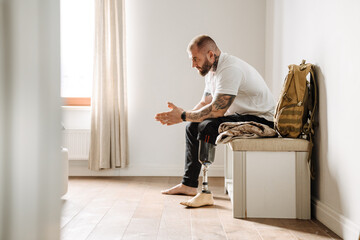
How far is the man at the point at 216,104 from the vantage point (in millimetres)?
2504

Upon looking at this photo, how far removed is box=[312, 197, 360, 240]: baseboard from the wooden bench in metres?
0.06

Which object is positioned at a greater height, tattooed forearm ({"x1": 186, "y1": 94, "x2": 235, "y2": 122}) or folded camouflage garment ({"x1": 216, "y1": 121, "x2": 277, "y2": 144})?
tattooed forearm ({"x1": 186, "y1": 94, "x2": 235, "y2": 122})

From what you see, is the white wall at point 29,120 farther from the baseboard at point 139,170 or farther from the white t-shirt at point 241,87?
the baseboard at point 139,170

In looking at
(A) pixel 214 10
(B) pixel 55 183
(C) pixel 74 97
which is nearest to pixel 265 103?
(A) pixel 214 10

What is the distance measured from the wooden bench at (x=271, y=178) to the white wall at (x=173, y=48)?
172 cm

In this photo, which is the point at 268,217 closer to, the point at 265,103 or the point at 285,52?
the point at 265,103

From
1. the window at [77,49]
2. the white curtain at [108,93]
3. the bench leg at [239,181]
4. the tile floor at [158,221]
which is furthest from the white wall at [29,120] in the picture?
the window at [77,49]

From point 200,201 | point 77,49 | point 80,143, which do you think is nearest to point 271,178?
point 200,201

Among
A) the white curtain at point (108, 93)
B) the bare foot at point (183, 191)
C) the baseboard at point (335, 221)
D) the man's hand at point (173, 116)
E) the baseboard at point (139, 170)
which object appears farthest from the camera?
the baseboard at point (139, 170)

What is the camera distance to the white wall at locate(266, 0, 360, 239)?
1756 mm

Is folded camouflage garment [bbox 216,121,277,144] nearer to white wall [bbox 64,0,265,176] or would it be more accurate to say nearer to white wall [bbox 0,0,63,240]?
white wall [bbox 64,0,265,176]

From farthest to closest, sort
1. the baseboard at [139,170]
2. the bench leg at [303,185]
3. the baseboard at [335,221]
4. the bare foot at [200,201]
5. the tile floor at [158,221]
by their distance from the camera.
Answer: the baseboard at [139,170], the bare foot at [200,201], the bench leg at [303,185], the tile floor at [158,221], the baseboard at [335,221]

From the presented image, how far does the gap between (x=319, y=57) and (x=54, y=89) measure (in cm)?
215

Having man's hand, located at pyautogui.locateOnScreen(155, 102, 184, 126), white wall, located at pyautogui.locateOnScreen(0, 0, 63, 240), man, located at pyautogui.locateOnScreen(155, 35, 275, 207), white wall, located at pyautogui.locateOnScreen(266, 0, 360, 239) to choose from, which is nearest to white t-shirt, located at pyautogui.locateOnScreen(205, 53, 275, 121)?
man, located at pyautogui.locateOnScreen(155, 35, 275, 207)
